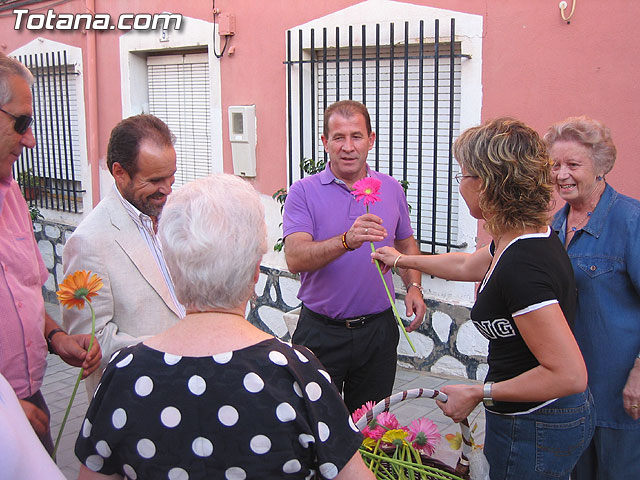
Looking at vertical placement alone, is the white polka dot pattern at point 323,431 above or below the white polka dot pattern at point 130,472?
above

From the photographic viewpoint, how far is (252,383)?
4.80 feet

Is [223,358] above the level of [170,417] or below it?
above

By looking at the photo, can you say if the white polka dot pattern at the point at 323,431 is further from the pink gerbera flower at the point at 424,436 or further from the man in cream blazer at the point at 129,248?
the man in cream blazer at the point at 129,248

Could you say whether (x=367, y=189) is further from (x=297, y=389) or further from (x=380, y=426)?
(x=297, y=389)

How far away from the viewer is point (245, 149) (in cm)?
626

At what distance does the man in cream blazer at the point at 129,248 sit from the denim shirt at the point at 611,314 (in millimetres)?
1641

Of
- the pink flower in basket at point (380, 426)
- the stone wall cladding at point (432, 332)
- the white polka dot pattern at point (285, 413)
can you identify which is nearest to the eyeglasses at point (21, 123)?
the white polka dot pattern at point (285, 413)

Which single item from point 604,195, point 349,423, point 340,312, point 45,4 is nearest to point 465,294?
point 340,312

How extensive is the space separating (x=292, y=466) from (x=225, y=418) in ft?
0.64

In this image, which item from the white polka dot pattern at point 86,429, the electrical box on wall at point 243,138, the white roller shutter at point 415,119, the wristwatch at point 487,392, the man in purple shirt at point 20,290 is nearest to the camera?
the white polka dot pattern at point 86,429

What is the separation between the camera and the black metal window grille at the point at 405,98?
4992mm

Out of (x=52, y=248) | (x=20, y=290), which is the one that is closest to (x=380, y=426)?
(x=20, y=290)

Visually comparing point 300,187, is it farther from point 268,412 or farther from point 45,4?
point 45,4

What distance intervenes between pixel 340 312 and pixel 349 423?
5.60 feet
